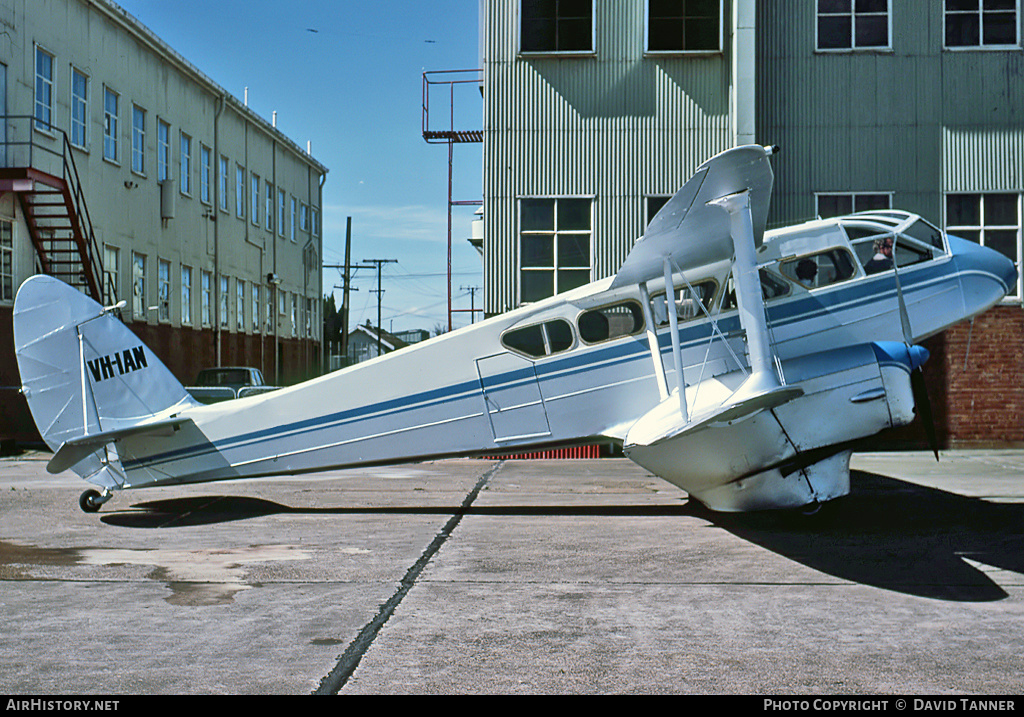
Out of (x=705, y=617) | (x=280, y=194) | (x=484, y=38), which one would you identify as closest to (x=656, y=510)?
(x=705, y=617)

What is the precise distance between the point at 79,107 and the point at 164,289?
22.6ft

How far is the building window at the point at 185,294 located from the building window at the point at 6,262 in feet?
33.2

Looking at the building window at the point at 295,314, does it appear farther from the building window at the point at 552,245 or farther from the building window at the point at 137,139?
the building window at the point at 552,245

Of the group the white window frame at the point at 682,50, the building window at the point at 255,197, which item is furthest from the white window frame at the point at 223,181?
the white window frame at the point at 682,50

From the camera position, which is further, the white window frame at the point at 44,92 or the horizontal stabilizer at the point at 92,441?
the white window frame at the point at 44,92

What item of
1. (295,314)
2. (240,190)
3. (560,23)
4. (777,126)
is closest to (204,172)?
(240,190)

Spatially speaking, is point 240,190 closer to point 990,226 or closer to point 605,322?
point 990,226

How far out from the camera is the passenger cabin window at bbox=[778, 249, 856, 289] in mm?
10102

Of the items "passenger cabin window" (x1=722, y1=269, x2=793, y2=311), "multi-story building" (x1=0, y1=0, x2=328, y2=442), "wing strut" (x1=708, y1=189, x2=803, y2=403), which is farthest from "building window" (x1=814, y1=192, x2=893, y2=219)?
"multi-story building" (x1=0, y1=0, x2=328, y2=442)

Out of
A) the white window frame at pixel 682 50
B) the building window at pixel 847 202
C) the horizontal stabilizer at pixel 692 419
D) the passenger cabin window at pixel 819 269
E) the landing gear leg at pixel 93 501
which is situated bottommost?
the landing gear leg at pixel 93 501

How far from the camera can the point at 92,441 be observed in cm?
959

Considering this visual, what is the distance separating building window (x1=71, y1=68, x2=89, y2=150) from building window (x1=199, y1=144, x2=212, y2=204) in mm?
8217

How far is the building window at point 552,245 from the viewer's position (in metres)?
19.1

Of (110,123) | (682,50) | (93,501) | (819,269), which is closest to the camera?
(819,269)
